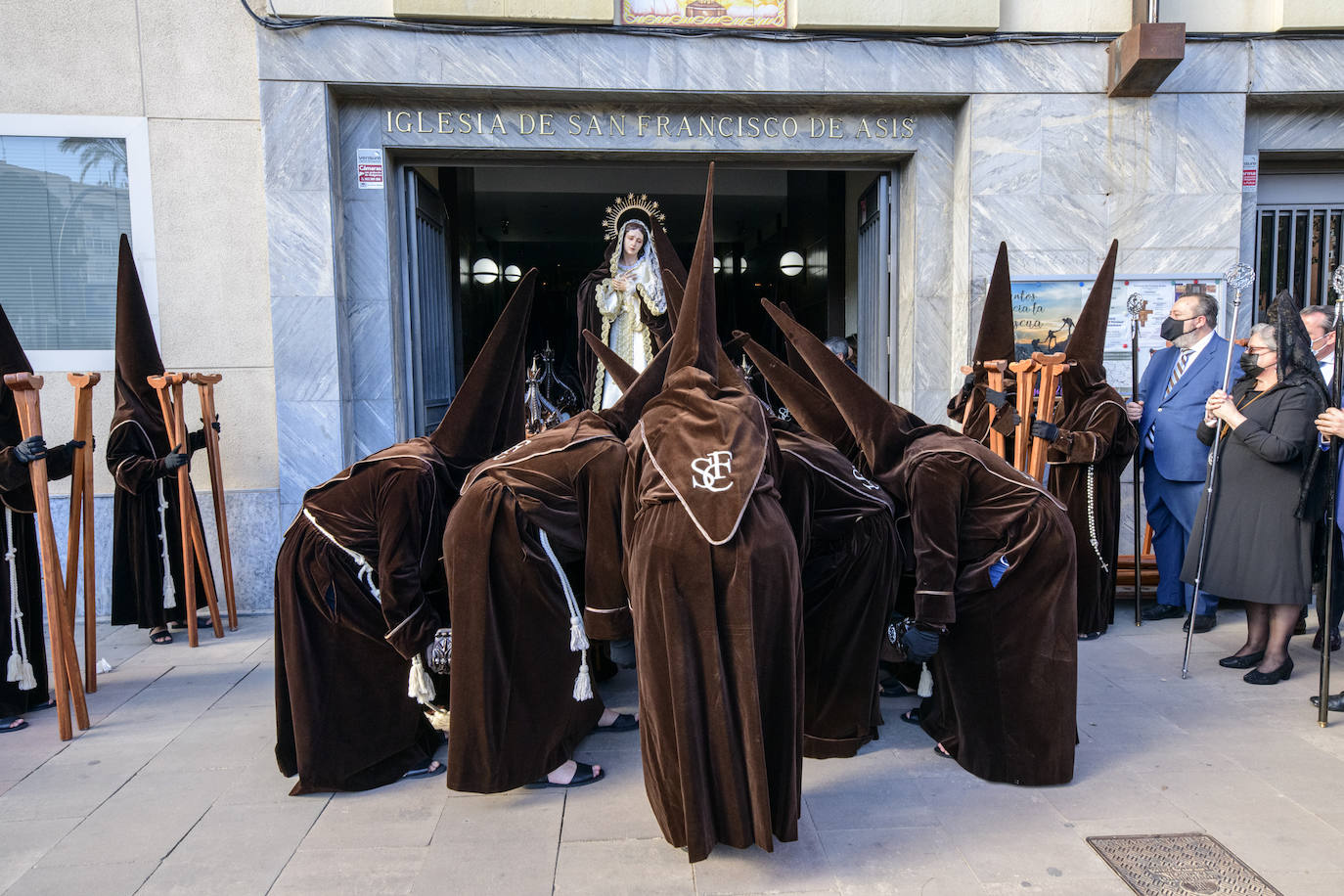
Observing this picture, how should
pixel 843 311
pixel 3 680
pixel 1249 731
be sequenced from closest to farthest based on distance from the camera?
1. pixel 1249 731
2. pixel 3 680
3. pixel 843 311

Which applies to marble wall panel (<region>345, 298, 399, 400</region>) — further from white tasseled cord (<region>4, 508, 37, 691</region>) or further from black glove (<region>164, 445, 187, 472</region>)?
white tasseled cord (<region>4, 508, 37, 691</region>)

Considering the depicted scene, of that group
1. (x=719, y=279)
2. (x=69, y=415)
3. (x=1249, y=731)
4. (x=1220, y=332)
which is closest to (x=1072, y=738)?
(x=1249, y=731)

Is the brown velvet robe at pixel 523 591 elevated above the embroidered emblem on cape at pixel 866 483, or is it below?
below

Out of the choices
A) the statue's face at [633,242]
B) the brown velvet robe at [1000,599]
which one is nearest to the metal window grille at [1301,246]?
the statue's face at [633,242]

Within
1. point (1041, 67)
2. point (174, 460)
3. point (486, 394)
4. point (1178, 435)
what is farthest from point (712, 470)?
point (1041, 67)

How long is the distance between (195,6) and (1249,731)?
8.59 m

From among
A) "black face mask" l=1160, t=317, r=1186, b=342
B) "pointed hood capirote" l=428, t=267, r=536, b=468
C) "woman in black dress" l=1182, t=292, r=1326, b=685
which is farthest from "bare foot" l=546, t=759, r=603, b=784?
"black face mask" l=1160, t=317, r=1186, b=342

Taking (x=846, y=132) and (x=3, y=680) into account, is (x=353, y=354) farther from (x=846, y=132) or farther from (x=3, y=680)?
(x=846, y=132)

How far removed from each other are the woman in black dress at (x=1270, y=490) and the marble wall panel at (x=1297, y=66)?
11.2ft

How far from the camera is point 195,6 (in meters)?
6.80

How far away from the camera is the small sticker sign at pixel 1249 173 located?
25.5 ft

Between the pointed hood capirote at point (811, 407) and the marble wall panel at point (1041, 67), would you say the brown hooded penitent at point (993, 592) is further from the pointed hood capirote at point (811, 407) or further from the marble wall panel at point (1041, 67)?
the marble wall panel at point (1041, 67)

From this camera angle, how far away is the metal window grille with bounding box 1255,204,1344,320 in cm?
805

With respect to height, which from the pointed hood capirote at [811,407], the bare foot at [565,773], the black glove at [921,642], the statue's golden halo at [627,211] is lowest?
the bare foot at [565,773]
